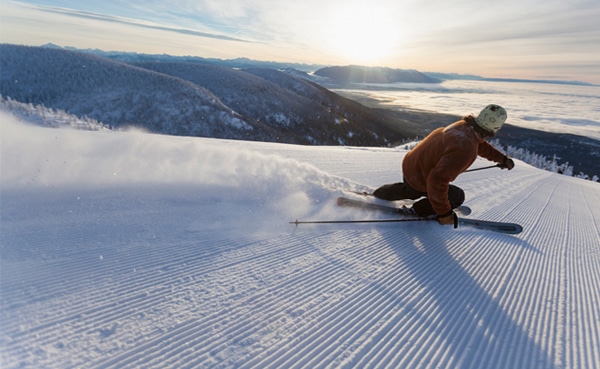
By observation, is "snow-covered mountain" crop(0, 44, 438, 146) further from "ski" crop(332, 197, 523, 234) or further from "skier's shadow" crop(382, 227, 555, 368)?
"skier's shadow" crop(382, 227, 555, 368)

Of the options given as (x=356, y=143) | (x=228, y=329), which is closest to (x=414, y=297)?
(x=228, y=329)

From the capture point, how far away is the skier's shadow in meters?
2.18

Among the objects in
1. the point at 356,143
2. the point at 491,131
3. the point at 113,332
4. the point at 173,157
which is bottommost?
the point at 356,143

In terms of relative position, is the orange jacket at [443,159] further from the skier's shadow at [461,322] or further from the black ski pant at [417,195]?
the skier's shadow at [461,322]

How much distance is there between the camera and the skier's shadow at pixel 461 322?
2.18 metres

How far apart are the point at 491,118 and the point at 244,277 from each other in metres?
3.47

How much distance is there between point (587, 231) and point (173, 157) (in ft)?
24.1

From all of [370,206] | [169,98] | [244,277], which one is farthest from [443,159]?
[169,98]

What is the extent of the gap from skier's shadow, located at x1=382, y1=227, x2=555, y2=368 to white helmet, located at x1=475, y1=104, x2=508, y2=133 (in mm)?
1728

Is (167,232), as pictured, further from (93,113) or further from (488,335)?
(93,113)

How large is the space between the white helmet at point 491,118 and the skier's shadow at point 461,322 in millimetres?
1728

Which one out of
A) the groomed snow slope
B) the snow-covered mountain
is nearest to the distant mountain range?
the snow-covered mountain

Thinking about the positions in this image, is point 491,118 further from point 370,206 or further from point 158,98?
point 158,98

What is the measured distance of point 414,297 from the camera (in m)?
2.80
